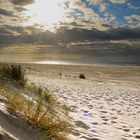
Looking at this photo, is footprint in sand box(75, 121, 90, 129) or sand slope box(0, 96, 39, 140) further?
footprint in sand box(75, 121, 90, 129)

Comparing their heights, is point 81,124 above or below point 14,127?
below

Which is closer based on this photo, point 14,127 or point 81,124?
point 14,127

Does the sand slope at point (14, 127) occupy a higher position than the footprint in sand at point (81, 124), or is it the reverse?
the sand slope at point (14, 127)

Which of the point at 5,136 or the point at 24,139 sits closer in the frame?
the point at 5,136

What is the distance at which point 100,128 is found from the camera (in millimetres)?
6074

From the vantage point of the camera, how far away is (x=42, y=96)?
752cm

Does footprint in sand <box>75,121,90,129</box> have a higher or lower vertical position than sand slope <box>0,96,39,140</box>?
lower

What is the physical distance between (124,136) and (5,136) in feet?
9.69

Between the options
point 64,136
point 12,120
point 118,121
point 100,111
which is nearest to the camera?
point 12,120

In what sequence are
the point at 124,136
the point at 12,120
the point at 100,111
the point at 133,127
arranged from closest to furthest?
the point at 12,120
the point at 124,136
the point at 133,127
the point at 100,111

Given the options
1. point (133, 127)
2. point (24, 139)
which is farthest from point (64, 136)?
point (133, 127)

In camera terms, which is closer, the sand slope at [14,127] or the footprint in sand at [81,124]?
the sand slope at [14,127]

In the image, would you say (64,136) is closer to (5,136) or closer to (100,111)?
(5,136)

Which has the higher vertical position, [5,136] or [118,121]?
[5,136]
